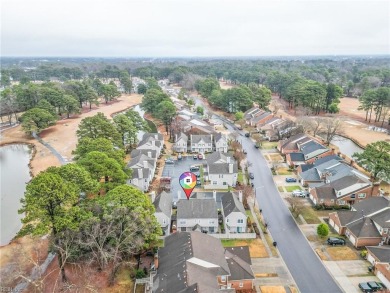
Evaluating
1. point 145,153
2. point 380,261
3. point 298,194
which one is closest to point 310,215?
point 298,194

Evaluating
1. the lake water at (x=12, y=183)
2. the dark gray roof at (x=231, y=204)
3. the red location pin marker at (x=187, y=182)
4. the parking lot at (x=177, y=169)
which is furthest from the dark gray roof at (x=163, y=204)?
the lake water at (x=12, y=183)

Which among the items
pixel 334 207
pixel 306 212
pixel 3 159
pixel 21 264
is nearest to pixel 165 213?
pixel 21 264

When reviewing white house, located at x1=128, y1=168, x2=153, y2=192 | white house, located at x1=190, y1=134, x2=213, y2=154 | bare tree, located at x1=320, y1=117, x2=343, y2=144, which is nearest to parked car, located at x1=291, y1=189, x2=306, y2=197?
white house, located at x1=128, y1=168, x2=153, y2=192

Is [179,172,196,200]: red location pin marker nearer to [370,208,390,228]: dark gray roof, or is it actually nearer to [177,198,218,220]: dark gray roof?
[177,198,218,220]: dark gray roof

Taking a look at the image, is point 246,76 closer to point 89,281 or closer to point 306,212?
point 306,212

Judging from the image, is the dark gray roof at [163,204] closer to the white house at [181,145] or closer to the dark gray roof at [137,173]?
the dark gray roof at [137,173]

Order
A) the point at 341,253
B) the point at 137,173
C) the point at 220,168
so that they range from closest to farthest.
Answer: the point at 341,253 < the point at 137,173 < the point at 220,168

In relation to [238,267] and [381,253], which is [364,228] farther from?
[238,267]
